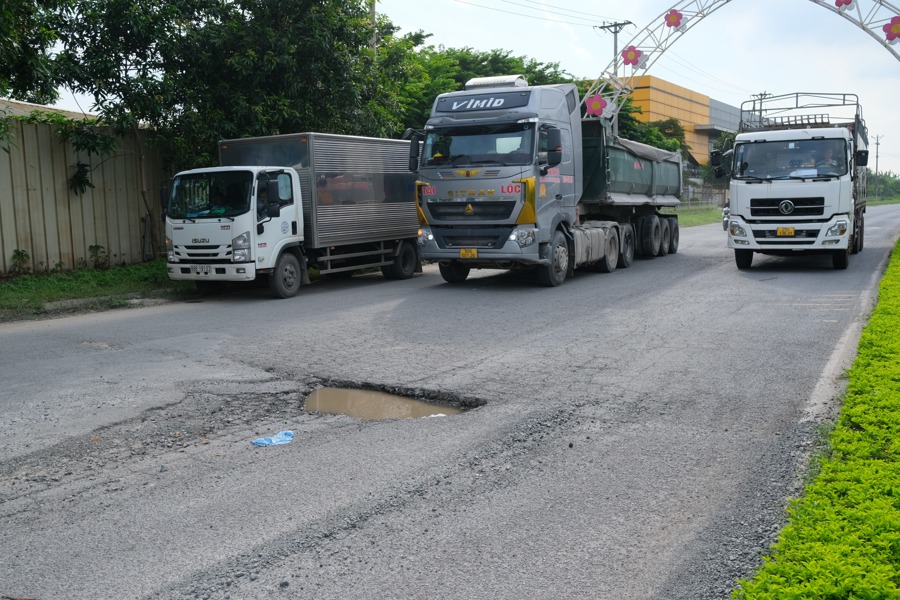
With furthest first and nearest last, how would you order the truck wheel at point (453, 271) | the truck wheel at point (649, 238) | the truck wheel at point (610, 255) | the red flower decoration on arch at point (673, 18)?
the red flower decoration on arch at point (673, 18)
the truck wheel at point (649, 238)
the truck wheel at point (610, 255)
the truck wheel at point (453, 271)

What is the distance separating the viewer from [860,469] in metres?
4.63

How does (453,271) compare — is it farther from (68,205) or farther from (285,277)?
(68,205)

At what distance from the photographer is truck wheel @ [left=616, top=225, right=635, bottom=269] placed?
1838 cm

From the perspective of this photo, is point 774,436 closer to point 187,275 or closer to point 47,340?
point 47,340

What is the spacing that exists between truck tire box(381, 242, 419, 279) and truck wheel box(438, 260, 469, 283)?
4.99ft

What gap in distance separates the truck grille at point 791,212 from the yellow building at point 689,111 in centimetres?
5021

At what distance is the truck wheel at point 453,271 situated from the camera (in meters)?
15.6

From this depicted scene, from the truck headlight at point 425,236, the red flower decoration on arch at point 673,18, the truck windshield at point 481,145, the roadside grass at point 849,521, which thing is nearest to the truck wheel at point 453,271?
the truck headlight at point 425,236

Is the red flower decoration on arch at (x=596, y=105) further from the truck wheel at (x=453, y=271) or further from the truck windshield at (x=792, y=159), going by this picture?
the truck wheel at (x=453, y=271)

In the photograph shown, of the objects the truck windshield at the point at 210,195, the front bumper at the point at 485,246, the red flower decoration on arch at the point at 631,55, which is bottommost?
the front bumper at the point at 485,246

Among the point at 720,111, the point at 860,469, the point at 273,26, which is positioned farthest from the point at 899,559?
the point at 720,111

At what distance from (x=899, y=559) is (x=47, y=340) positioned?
910cm

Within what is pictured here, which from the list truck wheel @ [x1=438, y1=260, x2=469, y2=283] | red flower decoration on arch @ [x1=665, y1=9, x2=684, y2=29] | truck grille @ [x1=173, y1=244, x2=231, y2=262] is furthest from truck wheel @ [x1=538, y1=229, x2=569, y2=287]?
red flower decoration on arch @ [x1=665, y1=9, x2=684, y2=29]

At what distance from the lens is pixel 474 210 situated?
46.6 feet
